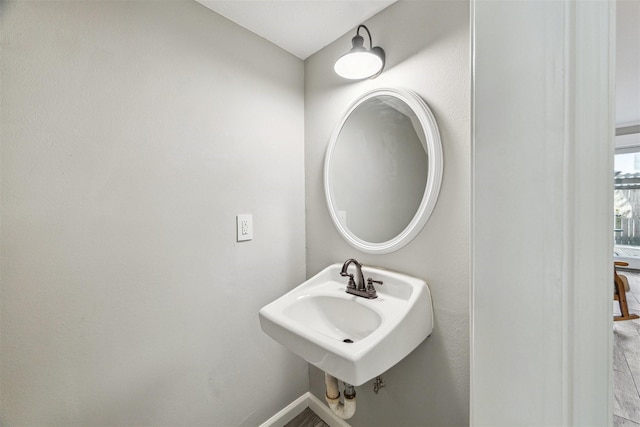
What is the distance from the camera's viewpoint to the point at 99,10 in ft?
2.77

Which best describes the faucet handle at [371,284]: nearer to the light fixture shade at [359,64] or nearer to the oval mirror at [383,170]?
the oval mirror at [383,170]

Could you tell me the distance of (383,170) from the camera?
1179 mm

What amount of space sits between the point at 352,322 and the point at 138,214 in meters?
0.96

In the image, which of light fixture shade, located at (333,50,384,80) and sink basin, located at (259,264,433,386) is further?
light fixture shade, located at (333,50,384,80)

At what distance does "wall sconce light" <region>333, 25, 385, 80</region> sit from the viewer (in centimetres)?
106

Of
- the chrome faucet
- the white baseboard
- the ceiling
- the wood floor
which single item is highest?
the ceiling

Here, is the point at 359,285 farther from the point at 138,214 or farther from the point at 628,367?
the point at 628,367

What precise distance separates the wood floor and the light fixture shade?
1686mm

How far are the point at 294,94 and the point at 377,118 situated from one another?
551mm

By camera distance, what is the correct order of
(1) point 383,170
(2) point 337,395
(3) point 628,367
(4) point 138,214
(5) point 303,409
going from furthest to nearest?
(3) point 628,367, (5) point 303,409, (1) point 383,170, (2) point 337,395, (4) point 138,214

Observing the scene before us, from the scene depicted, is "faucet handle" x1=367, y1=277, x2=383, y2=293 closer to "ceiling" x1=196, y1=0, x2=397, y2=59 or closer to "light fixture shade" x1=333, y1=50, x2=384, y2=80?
"light fixture shade" x1=333, y1=50, x2=384, y2=80

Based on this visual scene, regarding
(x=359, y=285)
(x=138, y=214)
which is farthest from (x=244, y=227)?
(x=359, y=285)

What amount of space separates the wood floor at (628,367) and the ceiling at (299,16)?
1957mm

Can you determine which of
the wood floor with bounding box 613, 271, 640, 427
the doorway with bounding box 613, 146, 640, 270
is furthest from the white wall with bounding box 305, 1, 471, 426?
the doorway with bounding box 613, 146, 640, 270
